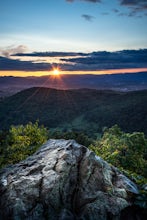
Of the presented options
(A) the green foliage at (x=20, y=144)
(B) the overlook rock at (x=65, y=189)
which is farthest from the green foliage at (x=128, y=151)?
(B) the overlook rock at (x=65, y=189)

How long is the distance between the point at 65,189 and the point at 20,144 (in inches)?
696

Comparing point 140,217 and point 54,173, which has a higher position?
point 54,173

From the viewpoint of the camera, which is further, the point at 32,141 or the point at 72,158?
the point at 32,141

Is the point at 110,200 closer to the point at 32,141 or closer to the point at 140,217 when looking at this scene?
the point at 140,217

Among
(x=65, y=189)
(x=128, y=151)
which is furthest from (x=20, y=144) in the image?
(x=65, y=189)

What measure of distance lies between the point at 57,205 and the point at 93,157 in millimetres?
3803

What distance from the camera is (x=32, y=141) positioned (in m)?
33.8

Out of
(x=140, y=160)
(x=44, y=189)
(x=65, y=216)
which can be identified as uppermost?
(x=44, y=189)

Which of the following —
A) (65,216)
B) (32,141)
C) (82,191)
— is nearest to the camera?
(65,216)

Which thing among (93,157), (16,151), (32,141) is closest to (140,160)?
(32,141)

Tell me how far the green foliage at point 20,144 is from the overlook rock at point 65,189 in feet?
39.9

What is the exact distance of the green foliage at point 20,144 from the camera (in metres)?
28.7

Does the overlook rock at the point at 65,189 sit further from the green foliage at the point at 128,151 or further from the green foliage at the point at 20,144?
the green foliage at the point at 128,151

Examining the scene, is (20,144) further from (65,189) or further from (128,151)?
(65,189)
